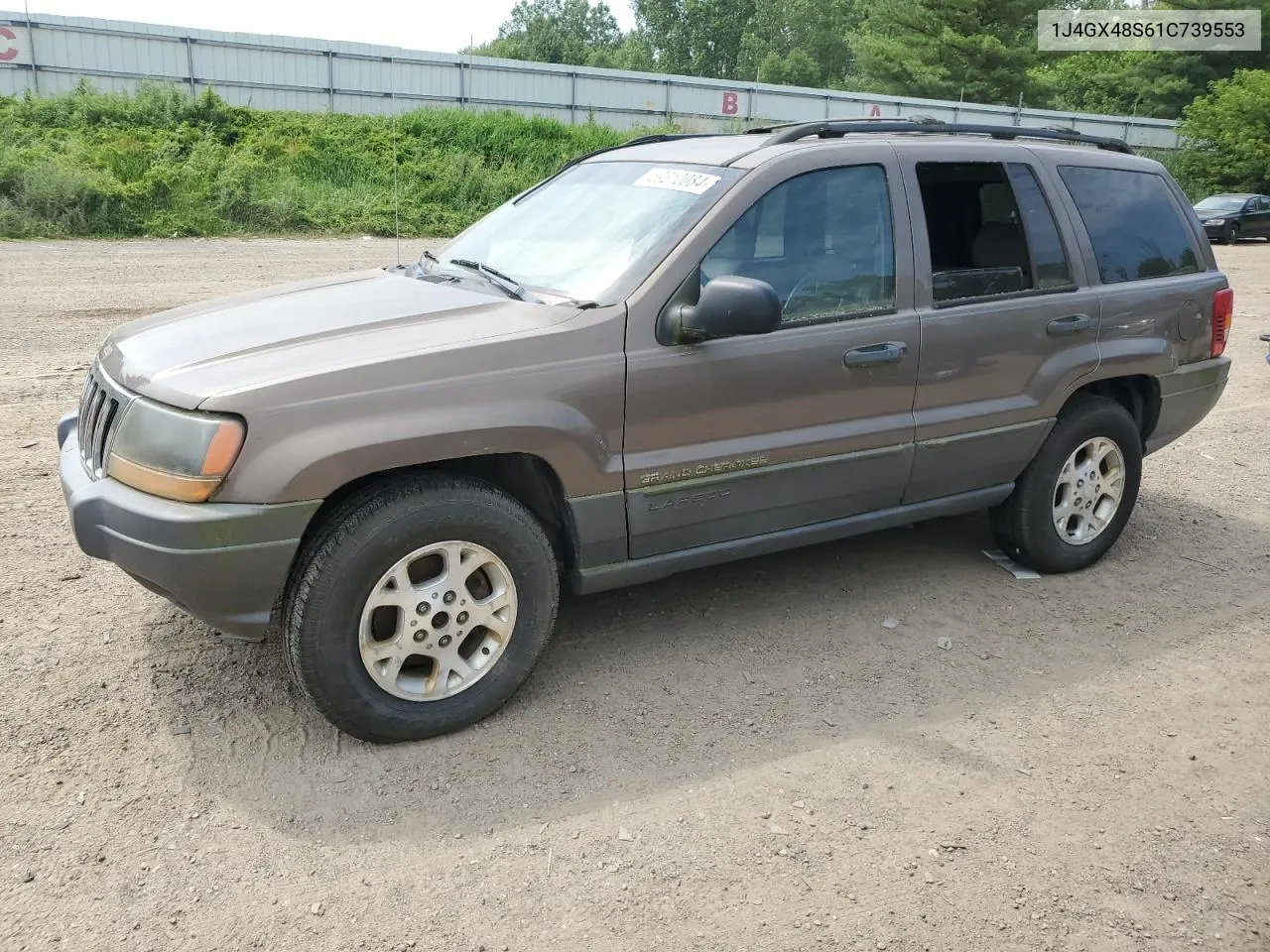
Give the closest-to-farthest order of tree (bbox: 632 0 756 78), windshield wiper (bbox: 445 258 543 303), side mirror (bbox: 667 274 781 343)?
side mirror (bbox: 667 274 781 343) < windshield wiper (bbox: 445 258 543 303) < tree (bbox: 632 0 756 78)

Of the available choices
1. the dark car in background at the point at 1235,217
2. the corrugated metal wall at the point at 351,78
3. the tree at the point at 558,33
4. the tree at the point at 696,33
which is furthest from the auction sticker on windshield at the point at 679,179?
the tree at the point at 558,33

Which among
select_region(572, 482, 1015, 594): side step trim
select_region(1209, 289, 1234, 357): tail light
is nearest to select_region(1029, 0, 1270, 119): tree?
select_region(1209, 289, 1234, 357): tail light

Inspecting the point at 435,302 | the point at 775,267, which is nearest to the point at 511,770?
the point at 435,302

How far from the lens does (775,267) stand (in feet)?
13.1

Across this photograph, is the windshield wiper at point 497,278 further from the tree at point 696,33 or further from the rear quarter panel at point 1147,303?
the tree at point 696,33

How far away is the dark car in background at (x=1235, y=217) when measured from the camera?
27109 mm

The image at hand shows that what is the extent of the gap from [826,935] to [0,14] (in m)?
28.1

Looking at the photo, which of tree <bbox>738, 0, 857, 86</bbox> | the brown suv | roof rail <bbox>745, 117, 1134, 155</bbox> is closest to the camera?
the brown suv

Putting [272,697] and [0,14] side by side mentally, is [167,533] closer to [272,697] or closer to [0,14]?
[272,697]

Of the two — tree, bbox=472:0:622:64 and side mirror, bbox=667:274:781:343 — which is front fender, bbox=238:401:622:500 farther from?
tree, bbox=472:0:622:64

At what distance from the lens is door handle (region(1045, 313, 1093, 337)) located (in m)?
4.64

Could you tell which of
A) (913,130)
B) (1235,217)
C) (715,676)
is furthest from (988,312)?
(1235,217)

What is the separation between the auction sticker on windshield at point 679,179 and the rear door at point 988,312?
883 millimetres

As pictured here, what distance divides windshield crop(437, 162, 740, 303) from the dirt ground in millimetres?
1393
